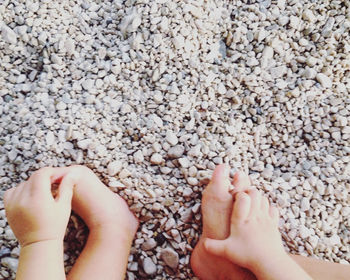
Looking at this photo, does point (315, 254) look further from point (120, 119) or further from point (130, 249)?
point (120, 119)

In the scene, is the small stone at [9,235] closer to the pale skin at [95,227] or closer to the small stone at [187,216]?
the pale skin at [95,227]

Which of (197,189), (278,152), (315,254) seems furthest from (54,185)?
(315,254)

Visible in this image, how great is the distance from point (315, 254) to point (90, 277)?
764mm

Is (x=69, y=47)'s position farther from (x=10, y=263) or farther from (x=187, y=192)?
(x=10, y=263)

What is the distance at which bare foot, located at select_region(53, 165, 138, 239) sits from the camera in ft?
5.96

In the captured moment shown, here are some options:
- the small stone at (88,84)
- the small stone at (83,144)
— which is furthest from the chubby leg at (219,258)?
the small stone at (88,84)

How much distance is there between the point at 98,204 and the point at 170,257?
0.31 metres

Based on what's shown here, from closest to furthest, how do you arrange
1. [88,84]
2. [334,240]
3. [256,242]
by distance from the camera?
[256,242] < [334,240] < [88,84]

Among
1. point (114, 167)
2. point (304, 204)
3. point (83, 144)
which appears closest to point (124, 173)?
point (114, 167)

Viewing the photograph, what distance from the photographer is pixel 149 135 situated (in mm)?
1892

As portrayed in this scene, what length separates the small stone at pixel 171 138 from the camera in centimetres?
188

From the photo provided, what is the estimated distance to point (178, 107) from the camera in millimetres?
1918

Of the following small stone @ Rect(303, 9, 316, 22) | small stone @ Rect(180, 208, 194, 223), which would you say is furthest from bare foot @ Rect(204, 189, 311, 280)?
small stone @ Rect(303, 9, 316, 22)

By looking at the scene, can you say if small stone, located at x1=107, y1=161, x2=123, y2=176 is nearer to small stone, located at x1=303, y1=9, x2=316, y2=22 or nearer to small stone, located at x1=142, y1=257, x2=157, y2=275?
small stone, located at x1=142, y1=257, x2=157, y2=275
